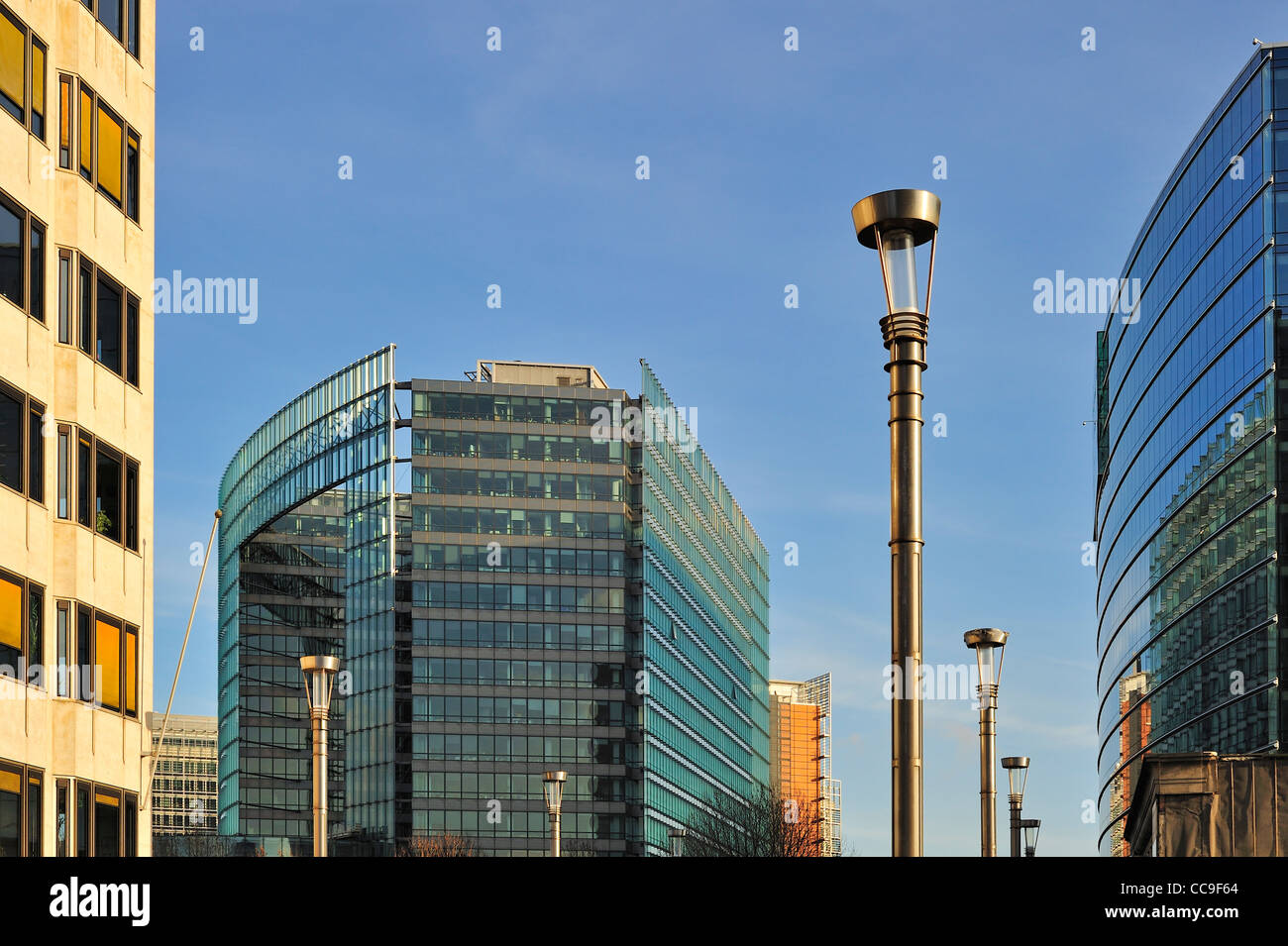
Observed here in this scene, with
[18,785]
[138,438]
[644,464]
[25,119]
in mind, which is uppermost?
[644,464]

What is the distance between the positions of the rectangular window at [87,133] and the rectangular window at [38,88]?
1512 millimetres

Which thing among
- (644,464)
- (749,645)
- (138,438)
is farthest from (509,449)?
(138,438)

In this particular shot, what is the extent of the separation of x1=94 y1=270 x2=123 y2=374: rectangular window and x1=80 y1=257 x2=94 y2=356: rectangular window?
0.22m

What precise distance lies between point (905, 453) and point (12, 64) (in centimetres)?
2543

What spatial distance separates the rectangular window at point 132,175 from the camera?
120 feet

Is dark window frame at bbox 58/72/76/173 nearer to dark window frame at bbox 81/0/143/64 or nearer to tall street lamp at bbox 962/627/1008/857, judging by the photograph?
dark window frame at bbox 81/0/143/64

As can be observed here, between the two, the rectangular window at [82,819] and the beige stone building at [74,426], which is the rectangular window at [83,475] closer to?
the beige stone building at [74,426]

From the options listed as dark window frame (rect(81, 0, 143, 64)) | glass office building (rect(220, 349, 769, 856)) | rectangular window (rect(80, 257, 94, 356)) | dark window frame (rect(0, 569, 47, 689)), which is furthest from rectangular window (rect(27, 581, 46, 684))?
glass office building (rect(220, 349, 769, 856))

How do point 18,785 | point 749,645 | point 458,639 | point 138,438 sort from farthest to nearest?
point 749,645 → point 458,639 → point 138,438 → point 18,785

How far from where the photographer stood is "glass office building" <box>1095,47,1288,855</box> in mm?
86750

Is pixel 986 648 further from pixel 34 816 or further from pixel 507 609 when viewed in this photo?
pixel 507 609
